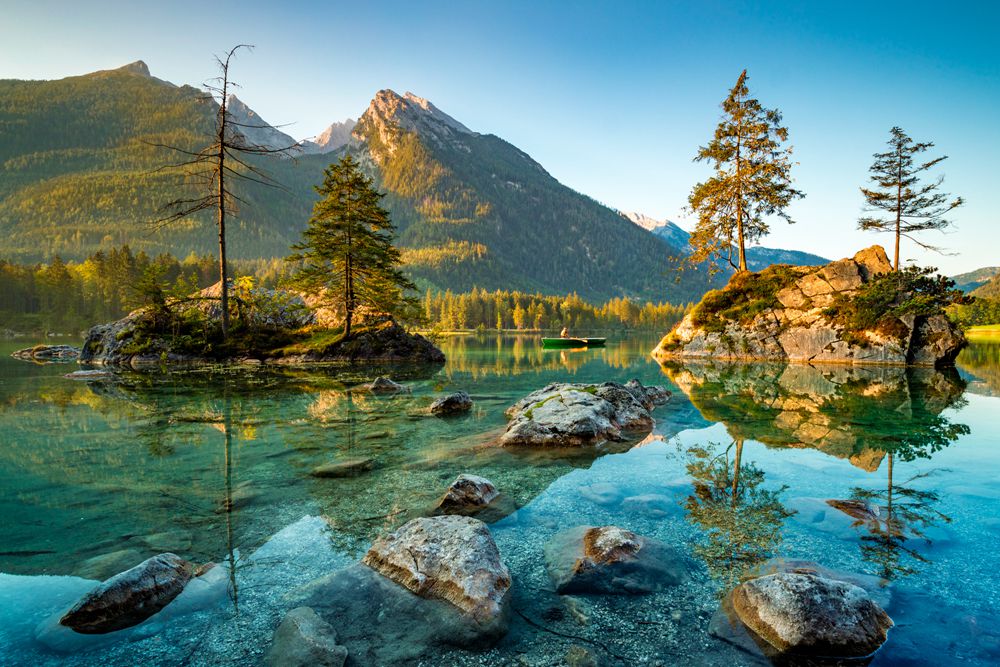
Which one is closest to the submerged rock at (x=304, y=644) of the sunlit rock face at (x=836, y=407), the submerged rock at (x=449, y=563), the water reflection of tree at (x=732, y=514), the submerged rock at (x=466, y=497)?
the submerged rock at (x=449, y=563)

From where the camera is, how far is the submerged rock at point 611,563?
201 inches

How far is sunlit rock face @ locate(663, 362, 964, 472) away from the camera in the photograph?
11.4 metres

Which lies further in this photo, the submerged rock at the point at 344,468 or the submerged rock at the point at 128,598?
the submerged rock at the point at 344,468

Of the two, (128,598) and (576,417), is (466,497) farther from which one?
(576,417)

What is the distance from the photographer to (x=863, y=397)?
724 inches

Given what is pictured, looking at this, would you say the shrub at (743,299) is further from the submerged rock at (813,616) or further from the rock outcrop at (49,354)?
the rock outcrop at (49,354)

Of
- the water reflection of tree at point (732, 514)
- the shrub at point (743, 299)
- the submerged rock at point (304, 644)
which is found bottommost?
the water reflection of tree at point (732, 514)

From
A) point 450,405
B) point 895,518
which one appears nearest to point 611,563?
point 895,518

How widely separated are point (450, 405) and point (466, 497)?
8.63 metres

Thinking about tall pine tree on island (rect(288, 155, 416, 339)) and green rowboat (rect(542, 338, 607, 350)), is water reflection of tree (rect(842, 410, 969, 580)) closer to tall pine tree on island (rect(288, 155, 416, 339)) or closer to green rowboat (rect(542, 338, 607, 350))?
tall pine tree on island (rect(288, 155, 416, 339))

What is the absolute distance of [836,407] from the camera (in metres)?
16.1

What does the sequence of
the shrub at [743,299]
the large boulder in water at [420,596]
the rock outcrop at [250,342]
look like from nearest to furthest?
the large boulder in water at [420,596] → the rock outcrop at [250,342] → the shrub at [743,299]

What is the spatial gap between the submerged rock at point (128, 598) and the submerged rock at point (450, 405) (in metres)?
10.7

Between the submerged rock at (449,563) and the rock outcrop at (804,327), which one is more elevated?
the rock outcrop at (804,327)
